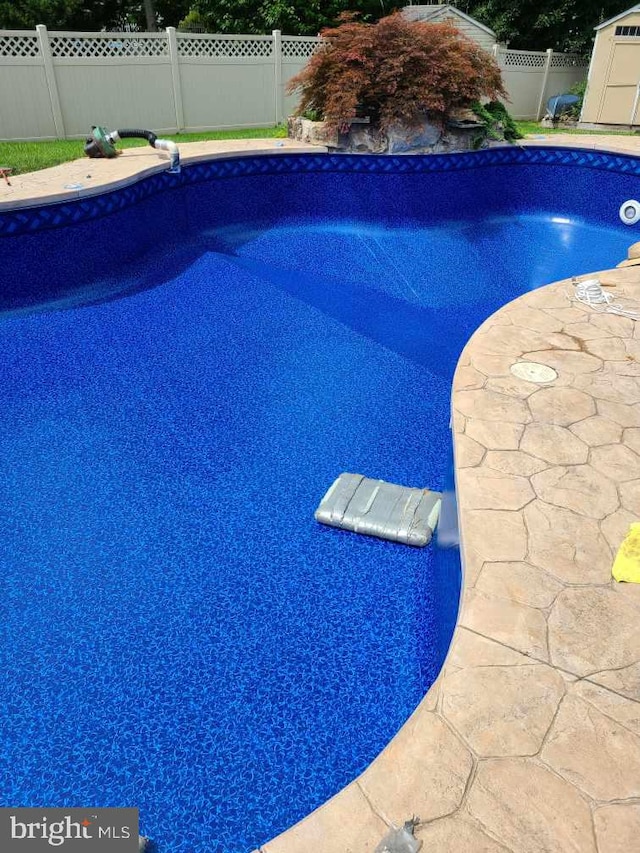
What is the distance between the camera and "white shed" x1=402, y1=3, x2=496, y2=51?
1602cm

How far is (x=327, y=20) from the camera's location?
1783 centimetres

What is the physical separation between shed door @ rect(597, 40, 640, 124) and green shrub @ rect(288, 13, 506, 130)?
26.2 feet

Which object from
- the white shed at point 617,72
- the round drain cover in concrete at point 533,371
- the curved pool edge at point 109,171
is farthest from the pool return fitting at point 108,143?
the white shed at point 617,72

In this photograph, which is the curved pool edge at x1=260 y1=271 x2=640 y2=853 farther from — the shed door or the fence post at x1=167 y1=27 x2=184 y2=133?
the shed door

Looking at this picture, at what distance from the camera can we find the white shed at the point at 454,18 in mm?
16016

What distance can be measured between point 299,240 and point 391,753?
26.1 ft

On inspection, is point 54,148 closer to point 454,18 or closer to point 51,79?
point 51,79

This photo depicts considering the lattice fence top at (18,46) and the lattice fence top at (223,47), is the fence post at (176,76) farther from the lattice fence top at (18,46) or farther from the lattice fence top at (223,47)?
the lattice fence top at (18,46)

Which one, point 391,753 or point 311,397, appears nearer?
point 391,753

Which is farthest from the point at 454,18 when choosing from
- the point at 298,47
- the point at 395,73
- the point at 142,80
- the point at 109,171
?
the point at 109,171

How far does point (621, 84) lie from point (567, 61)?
11.7 ft

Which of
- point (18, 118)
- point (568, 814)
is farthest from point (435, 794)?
point (18, 118)

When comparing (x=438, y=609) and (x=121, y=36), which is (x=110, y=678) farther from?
(x=121, y=36)

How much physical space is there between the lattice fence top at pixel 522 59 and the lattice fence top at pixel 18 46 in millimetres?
11506
